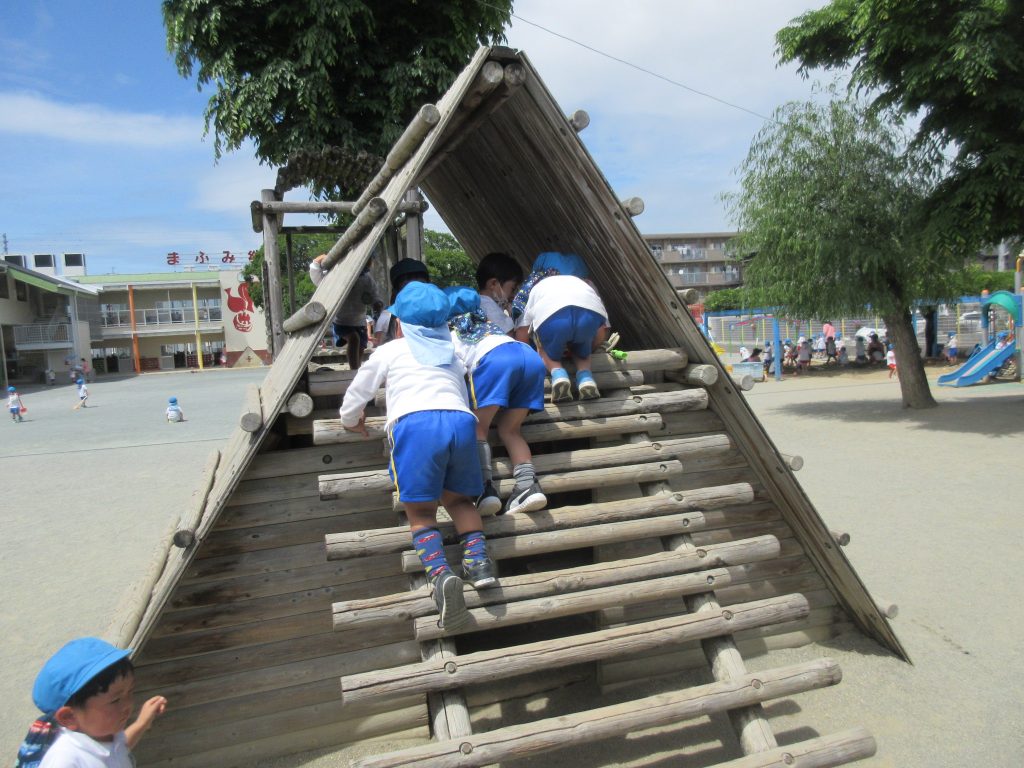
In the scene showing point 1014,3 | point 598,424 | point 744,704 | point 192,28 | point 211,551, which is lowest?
point 744,704

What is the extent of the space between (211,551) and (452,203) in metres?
3.59

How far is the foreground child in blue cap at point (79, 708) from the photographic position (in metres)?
2.33

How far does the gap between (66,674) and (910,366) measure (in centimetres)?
1490

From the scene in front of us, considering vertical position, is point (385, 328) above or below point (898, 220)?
below

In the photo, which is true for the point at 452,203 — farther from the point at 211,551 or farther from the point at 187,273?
the point at 187,273

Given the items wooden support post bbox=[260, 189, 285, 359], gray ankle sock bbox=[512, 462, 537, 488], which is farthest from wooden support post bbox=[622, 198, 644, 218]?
wooden support post bbox=[260, 189, 285, 359]

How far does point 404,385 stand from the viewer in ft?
10.5

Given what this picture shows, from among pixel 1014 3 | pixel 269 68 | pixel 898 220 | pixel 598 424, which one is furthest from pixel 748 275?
pixel 598 424

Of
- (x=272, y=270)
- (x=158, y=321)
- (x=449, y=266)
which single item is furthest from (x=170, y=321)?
(x=272, y=270)

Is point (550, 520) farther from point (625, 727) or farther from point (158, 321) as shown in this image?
point (158, 321)

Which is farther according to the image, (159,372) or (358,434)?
(159,372)

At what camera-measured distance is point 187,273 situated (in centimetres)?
5147

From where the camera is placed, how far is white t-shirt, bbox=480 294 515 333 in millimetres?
4398

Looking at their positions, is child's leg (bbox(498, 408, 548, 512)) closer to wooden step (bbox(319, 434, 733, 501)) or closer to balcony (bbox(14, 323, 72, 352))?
wooden step (bbox(319, 434, 733, 501))
